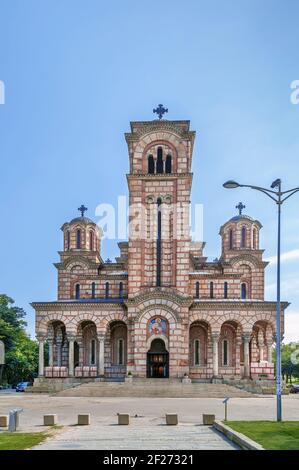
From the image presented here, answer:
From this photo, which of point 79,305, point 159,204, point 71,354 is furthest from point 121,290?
point 159,204

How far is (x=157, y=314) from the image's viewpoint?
51594 mm

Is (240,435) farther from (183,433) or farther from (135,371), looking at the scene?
(135,371)

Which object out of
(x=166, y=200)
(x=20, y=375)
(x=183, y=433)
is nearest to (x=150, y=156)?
(x=166, y=200)

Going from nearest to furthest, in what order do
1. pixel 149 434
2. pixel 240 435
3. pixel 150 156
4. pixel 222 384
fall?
pixel 240 435, pixel 149 434, pixel 222 384, pixel 150 156

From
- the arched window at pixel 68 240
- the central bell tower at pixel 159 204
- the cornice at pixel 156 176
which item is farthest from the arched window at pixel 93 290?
the cornice at pixel 156 176

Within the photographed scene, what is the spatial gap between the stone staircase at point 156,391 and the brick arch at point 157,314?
6283 millimetres

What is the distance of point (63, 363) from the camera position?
57.0 meters

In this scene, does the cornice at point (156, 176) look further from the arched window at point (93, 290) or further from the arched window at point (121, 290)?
the arched window at point (93, 290)

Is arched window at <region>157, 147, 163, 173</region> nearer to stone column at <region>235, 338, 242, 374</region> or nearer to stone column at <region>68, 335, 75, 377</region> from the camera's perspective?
stone column at <region>68, 335, 75, 377</region>

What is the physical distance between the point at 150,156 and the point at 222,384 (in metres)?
23.1

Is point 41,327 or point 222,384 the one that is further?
point 41,327

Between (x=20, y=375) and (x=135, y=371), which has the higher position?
(x=135, y=371)

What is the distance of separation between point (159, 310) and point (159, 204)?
34.1ft

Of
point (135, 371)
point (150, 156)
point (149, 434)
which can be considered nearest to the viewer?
point (149, 434)
